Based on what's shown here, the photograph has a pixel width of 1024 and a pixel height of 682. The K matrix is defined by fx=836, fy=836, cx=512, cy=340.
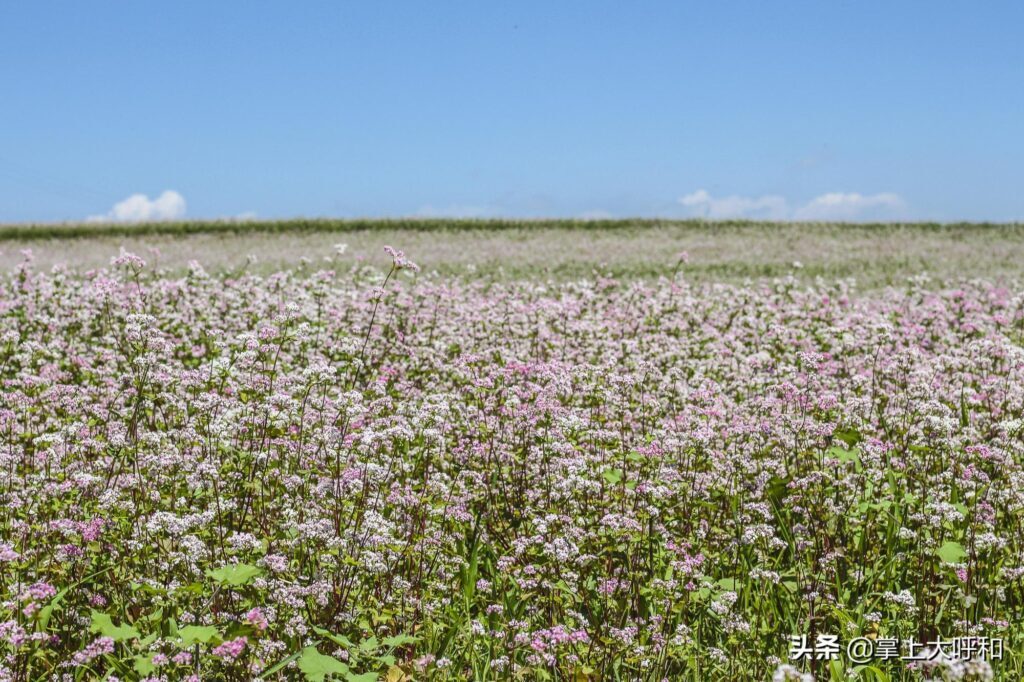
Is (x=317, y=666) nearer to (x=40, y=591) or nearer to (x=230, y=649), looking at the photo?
(x=230, y=649)

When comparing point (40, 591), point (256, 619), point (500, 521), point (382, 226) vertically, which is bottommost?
point (500, 521)

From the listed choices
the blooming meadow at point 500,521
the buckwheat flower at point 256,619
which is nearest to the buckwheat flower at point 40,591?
the blooming meadow at point 500,521

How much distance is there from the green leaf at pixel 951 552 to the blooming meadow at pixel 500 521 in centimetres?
2

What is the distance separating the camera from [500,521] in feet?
23.4

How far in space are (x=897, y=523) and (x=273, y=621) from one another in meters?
4.75

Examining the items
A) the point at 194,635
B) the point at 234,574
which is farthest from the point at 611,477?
the point at 194,635

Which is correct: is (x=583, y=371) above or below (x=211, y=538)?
above

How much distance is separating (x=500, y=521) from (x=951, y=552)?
3413 millimetres

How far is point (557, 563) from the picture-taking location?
562 centimetres

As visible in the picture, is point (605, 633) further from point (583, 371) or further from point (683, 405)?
point (683, 405)

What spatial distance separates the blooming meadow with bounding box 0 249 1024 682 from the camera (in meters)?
5.09

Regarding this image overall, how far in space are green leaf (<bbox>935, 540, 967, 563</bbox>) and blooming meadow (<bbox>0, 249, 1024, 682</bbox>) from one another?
0.06 feet

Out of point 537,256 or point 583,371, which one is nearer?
point 583,371

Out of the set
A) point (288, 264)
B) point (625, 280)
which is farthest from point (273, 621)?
point (288, 264)
